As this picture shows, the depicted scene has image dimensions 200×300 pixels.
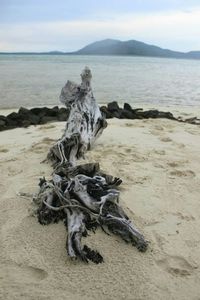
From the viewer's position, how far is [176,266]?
134 inches

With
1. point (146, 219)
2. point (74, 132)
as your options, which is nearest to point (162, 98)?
point (74, 132)

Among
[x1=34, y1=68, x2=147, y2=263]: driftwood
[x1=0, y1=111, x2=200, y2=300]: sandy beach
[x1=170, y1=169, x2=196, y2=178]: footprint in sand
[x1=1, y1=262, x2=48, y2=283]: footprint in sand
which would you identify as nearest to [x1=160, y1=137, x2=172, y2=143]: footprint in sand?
[x1=0, y1=111, x2=200, y2=300]: sandy beach

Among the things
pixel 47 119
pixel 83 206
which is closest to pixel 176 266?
pixel 83 206

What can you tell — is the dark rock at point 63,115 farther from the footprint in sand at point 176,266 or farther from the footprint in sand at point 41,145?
the footprint in sand at point 176,266

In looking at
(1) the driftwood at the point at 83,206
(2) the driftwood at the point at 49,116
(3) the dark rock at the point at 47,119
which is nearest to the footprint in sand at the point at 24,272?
(1) the driftwood at the point at 83,206

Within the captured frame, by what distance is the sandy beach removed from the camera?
312cm

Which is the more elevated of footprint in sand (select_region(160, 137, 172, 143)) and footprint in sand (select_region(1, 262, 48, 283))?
footprint in sand (select_region(1, 262, 48, 283))

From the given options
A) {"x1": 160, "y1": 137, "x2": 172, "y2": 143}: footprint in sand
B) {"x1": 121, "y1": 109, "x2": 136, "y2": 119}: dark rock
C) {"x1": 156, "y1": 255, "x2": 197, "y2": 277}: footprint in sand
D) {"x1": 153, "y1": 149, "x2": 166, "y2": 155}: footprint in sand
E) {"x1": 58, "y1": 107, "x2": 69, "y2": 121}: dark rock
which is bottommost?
{"x1": 121, "y1": 109, "x2": 136, "y2": 119}: dark rock

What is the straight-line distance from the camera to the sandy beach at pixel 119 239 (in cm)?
312

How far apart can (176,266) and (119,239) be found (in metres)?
0.57

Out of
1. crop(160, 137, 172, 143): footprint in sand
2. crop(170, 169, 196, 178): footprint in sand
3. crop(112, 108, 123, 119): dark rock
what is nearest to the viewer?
crop(170, 169, 196, 178): footprint in sand

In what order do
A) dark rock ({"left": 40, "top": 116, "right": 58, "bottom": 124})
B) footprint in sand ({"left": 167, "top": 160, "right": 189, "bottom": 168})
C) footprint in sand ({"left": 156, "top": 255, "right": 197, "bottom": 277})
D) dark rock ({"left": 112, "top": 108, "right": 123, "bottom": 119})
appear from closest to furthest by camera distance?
footprint in sand ({"left": 156, "top": 255, "right": 197, "bottom": 277}) → footprint in sand ({"left": 167, "top": 160, "right": 189, "bottom": 168}) → dark rock ({"left": 40, "top": 116, "right": 58, "bottom": 124}) → dark rock ({"left": 112, "top": 108, "right": 123, "bottom": 119})

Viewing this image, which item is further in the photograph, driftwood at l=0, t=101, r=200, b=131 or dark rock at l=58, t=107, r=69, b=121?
dark rock at l=58, t=107, r=69, b=121

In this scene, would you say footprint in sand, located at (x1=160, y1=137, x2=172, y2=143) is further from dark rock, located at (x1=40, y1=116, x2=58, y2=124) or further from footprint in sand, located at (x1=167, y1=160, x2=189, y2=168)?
dark rock, located at (x1=40, y1=116, x2=58, y2=124)
